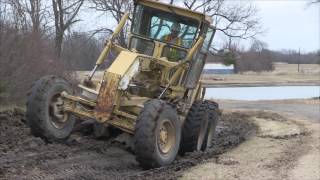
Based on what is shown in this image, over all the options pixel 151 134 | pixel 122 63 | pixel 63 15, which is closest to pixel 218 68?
pixel 63 15

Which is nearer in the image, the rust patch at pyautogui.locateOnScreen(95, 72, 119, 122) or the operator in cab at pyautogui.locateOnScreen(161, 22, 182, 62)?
the rust patch at pyautogui.locateOnScreen(95, 72, 119, 122)

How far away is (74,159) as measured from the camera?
9.38 m

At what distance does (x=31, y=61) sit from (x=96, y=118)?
10407 millimetres

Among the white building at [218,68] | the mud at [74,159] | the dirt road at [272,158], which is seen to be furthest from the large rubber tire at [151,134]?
the white building at [218,68]

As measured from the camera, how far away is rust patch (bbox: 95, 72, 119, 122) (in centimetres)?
973

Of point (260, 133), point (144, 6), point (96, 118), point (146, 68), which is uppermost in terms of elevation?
point (144, 6)

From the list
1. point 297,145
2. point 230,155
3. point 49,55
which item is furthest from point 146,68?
point 49,55

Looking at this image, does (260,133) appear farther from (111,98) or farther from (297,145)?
(111,98)

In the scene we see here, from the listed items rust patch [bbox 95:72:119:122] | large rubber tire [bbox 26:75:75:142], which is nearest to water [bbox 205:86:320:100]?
large rubber tire [bbox 26:75:75:142]

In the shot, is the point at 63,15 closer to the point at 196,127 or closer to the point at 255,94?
the point at 255,94

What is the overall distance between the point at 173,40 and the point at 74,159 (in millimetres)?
3739

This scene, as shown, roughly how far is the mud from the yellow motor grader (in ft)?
0.91

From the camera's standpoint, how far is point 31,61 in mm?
19594

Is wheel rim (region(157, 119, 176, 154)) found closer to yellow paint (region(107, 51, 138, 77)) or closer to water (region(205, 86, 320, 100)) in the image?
yellow paint (region(107, 51, 138, 77))
